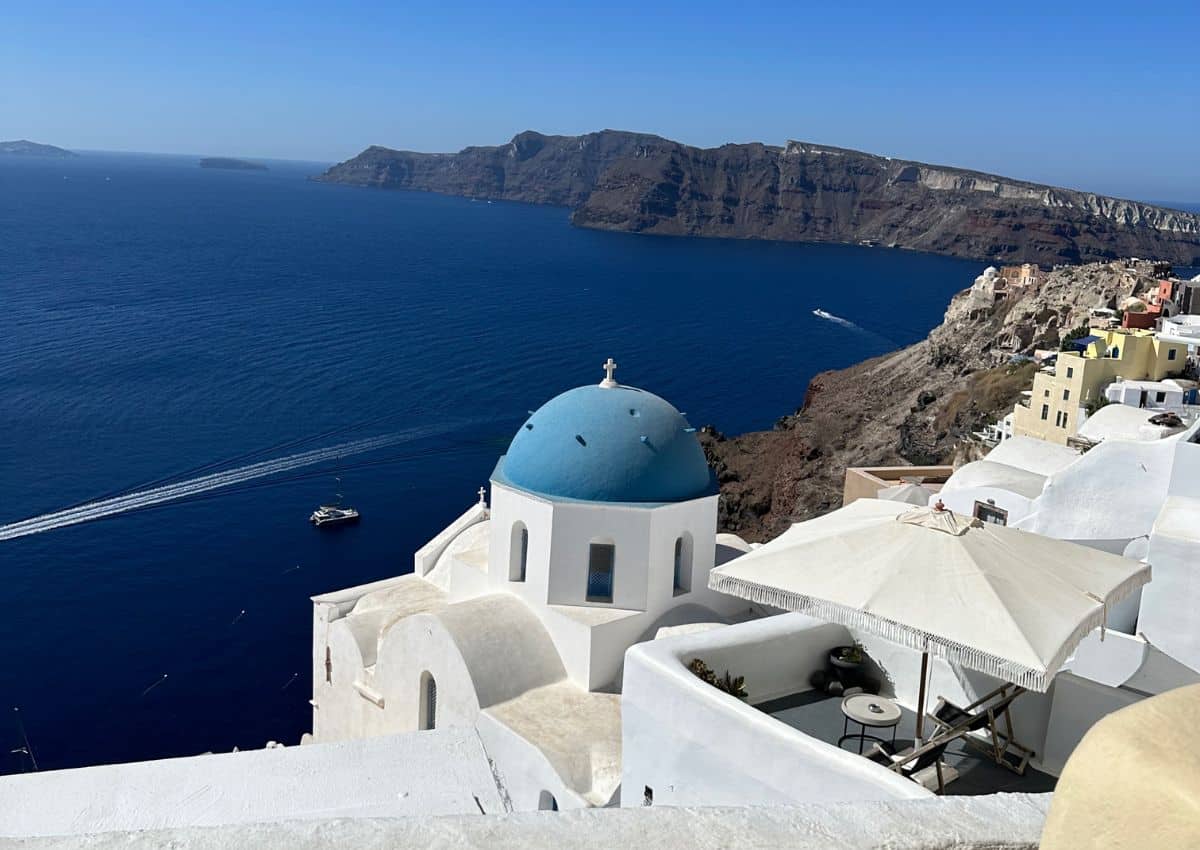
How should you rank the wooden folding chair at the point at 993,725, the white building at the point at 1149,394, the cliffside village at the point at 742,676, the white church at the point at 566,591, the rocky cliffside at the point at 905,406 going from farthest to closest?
the rocky cliffside at the point at 905,406, the white building at the point at 1149,394, the white church at the point at 566,591, the wooden folding chair at the point at 993,725, the cliffside village at the point at 742,676

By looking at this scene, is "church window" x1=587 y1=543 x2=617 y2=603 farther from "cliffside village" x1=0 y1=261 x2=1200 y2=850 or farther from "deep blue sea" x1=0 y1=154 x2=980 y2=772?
"deep blue sea" x1=0 y1=154 x2=980 y2=772

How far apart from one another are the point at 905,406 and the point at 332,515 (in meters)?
30.9

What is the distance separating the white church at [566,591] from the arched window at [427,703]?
0.05 ft

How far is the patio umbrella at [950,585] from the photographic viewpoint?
7.58 metres

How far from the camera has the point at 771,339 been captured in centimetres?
8525

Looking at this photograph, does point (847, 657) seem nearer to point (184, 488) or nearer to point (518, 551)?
point (518, 551)

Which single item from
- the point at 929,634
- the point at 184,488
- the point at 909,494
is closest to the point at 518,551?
the point at 929,634

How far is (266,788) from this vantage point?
31.1 feet

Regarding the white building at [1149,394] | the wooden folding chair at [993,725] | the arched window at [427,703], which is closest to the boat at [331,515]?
the white building at [1149,394]

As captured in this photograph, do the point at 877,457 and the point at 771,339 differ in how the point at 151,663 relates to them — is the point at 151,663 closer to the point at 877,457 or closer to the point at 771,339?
the point at 877,457

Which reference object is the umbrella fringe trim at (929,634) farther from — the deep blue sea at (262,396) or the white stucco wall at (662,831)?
the deep blue sea at (262,396)

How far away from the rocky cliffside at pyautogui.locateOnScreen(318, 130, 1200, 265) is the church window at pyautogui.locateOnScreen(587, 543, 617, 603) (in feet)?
515

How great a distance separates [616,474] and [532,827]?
38.6 feet

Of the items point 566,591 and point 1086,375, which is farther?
point 1086,375
